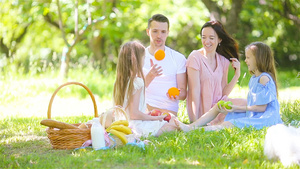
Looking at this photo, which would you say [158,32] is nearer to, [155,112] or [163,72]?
[163,72]

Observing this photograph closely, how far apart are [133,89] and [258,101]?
1311 mm

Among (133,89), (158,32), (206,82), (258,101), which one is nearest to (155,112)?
(133,89)

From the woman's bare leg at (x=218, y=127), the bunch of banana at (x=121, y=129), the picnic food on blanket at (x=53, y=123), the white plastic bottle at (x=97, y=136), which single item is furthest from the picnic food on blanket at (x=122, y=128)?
the woman's bare leg at (x=218, y=127)

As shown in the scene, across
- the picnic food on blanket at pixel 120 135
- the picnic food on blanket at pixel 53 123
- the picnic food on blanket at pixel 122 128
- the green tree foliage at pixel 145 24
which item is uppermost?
the green tree foliage at pixel 145 24

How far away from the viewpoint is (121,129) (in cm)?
388

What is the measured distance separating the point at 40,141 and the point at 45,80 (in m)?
4.08

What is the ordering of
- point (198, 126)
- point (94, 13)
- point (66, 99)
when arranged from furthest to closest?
Answer: point (94, 13) → point (66, 99) → point (198, 126)

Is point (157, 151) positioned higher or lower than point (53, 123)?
lower

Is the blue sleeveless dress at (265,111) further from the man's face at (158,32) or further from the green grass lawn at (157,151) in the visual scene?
the man's face at (158,32)

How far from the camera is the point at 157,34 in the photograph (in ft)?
16.2

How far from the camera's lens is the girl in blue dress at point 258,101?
4.34 meters

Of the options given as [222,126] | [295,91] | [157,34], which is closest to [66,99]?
[157,34]

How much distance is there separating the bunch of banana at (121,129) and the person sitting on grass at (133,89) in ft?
1.02

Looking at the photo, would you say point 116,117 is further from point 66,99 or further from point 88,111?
point 66,99
